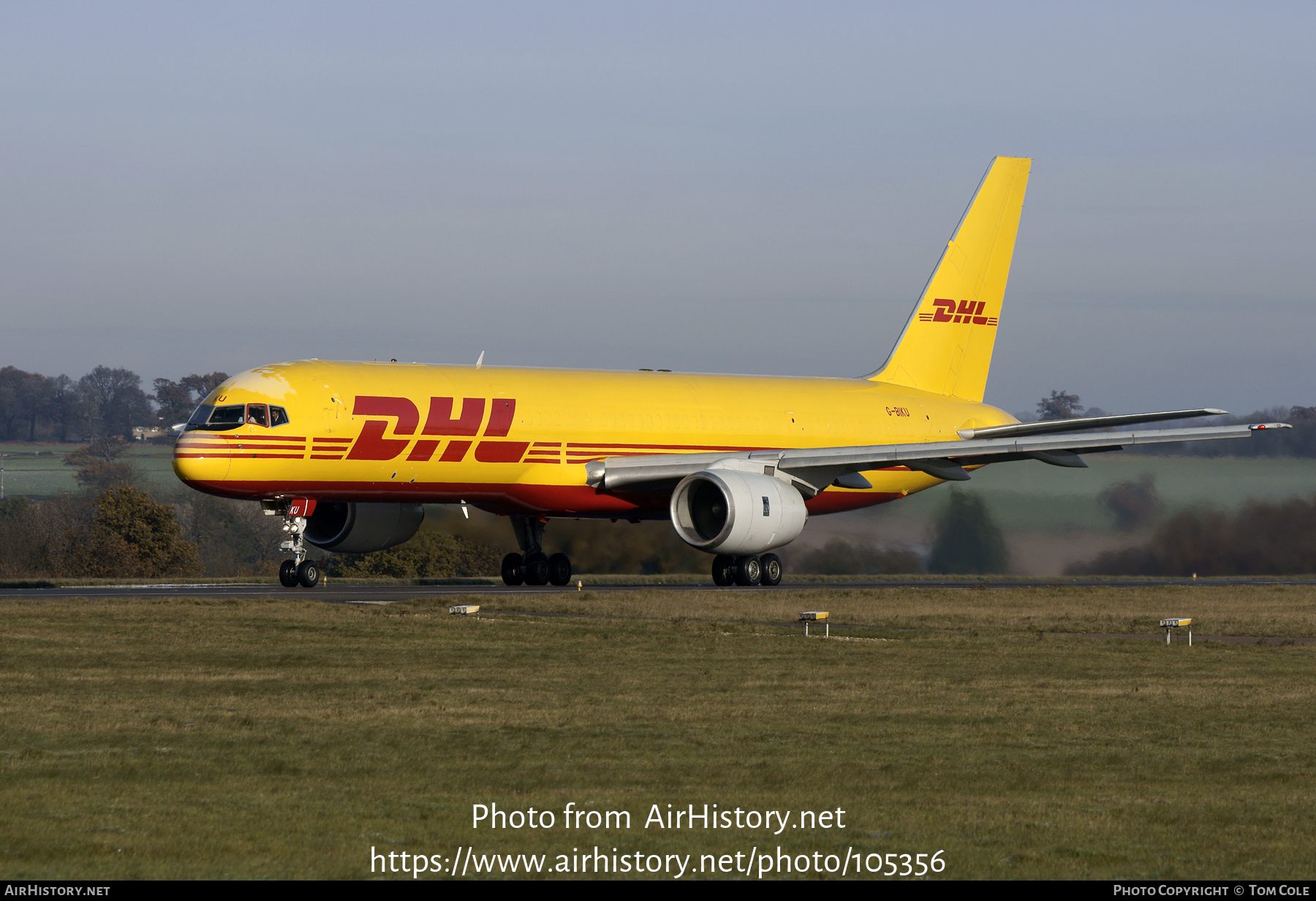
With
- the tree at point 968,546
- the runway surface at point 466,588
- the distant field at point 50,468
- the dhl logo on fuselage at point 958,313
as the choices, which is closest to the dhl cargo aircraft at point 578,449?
the runway surface at point 466,588

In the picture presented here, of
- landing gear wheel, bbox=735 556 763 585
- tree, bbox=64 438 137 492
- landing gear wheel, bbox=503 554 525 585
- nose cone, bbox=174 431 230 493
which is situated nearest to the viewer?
nose cone, bbox=174 431 230 493

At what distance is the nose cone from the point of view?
3061cm

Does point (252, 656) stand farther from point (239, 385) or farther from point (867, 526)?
point (867, 526)

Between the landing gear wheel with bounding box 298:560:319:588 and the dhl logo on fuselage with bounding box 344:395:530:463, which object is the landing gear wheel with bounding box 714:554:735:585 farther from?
the landing gear wheel with bounding box 298:560:319:588

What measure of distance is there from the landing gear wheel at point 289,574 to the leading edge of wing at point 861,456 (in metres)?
6.77

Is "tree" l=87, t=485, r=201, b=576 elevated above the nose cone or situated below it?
below

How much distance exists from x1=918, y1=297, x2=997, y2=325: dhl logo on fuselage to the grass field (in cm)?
2008

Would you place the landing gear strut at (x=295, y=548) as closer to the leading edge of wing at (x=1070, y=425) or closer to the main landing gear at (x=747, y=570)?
the main landing gear at (x=747, y=570)

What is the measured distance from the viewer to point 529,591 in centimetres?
3247

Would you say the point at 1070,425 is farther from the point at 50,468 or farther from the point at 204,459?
the point at 50,468

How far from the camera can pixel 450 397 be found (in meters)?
33.1

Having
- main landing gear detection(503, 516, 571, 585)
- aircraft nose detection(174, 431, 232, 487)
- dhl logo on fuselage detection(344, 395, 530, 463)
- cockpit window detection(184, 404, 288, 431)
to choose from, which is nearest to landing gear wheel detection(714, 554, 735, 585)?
main landing gear detection(503, 516, 571, 585)

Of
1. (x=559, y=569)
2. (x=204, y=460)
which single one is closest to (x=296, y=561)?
(x=204, y=460)

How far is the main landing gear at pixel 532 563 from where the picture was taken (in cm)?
3694
